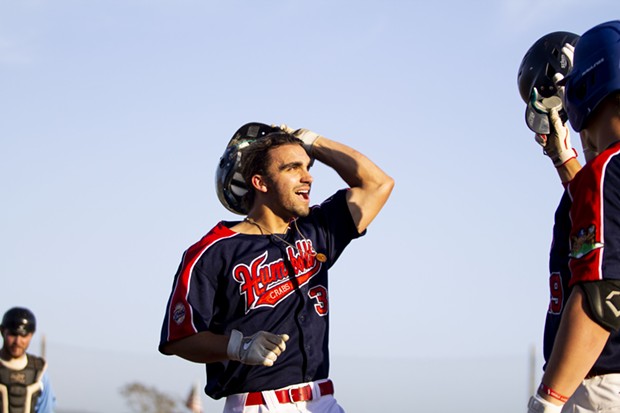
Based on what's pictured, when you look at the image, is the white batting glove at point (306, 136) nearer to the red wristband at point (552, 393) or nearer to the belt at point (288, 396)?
the belt at point (288, 396)

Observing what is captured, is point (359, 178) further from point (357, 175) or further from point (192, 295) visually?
point (192, 295)

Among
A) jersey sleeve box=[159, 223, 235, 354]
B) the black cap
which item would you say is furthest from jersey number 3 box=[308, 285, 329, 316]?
the black cap

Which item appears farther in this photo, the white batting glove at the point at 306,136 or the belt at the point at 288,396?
the white batting glove at the point at 306,136

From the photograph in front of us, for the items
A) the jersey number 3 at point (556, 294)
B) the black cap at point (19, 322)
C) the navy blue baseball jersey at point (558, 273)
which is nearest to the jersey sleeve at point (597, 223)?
the navy blue baseball jersey at point (558, 273)

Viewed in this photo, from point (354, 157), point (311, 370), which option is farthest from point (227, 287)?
point (354, 157)

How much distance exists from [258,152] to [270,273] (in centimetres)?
93

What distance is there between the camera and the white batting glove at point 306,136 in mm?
7082

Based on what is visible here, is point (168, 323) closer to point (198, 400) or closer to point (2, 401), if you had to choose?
point (2, 401)

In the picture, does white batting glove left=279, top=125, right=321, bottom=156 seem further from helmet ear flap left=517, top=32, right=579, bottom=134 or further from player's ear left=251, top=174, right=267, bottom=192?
helmet ear flap left=517, top=32, right=579, bottom=134

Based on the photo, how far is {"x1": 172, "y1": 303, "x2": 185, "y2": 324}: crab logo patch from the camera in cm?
611

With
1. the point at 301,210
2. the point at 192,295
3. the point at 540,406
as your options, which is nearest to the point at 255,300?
the point at 192,295

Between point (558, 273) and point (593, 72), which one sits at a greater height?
point (593, 72)

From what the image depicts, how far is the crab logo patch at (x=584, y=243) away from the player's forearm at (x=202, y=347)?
98.3 inches

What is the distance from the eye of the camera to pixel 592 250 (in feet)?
12.4
